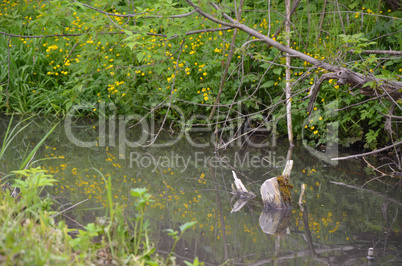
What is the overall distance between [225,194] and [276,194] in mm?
491

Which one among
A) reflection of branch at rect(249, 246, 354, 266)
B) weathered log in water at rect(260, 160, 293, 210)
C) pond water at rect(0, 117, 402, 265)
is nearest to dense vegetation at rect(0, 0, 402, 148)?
pond water at rect(0, 117, 402, 265)

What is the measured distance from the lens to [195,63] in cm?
562

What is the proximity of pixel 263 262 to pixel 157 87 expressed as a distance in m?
3.70

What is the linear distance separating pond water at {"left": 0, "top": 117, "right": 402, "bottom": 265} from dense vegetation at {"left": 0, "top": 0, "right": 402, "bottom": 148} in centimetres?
45

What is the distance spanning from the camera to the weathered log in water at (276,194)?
3.36 meters

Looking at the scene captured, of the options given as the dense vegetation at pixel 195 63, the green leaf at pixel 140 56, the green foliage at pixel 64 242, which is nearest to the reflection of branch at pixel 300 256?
the green foliage at pixel 64 242

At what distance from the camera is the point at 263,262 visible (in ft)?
8.29

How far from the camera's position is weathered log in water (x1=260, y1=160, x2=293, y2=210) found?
11.0ft

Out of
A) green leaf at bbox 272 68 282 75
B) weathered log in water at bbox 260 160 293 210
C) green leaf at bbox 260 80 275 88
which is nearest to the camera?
weathered log in water at bbox 260 160 293 210

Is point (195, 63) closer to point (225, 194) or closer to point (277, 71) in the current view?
point (277, 71)

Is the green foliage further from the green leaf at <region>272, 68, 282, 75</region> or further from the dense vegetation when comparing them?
the green leaf at <region>272, 68, 282, 75</region>

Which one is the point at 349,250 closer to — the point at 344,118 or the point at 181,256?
the point at 181,256

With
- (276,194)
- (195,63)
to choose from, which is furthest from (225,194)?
(195,63)

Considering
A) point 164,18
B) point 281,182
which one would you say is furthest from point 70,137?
point 281,182
